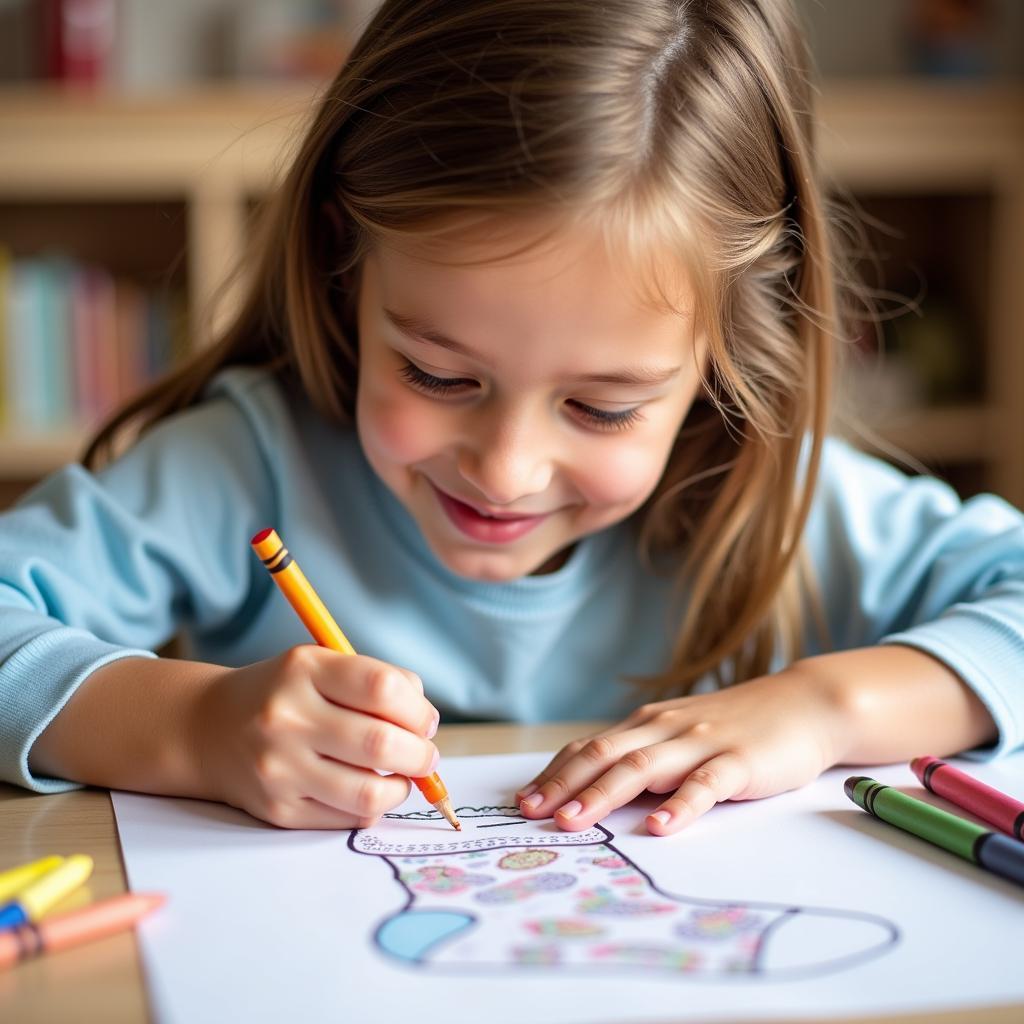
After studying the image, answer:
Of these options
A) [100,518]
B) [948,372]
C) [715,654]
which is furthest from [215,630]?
[948,372]

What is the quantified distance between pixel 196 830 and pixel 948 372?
2.04m

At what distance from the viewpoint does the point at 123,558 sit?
0.86 meters

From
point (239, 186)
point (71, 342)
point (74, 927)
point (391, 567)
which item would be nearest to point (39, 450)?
point (71, 342)

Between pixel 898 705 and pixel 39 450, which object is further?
pixel 39 450

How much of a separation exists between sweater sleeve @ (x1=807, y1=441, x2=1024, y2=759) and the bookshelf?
40.0 inches

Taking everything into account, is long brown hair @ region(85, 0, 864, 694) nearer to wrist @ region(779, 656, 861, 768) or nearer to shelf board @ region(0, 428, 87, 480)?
wrist @ region(779, 656, 861, 768)

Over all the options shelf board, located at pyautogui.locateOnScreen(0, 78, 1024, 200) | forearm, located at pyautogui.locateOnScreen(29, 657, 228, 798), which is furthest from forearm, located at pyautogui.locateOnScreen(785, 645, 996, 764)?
shelf board, located at pyautogui.locateOnScreen(0, 78, 1024, 200)

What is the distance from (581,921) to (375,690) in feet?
0.50

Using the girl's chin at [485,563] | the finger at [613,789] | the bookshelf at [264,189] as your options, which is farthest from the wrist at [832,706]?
the bookshelf at [264,189]

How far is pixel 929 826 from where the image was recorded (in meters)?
0.58

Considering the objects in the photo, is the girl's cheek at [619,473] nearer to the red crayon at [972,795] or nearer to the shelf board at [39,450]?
the red crayon at [972,795]

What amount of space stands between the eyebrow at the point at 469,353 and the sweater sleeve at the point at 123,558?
23 cm

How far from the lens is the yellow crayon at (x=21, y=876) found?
1.65ft

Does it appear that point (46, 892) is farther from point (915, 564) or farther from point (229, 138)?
point (229, 138)
